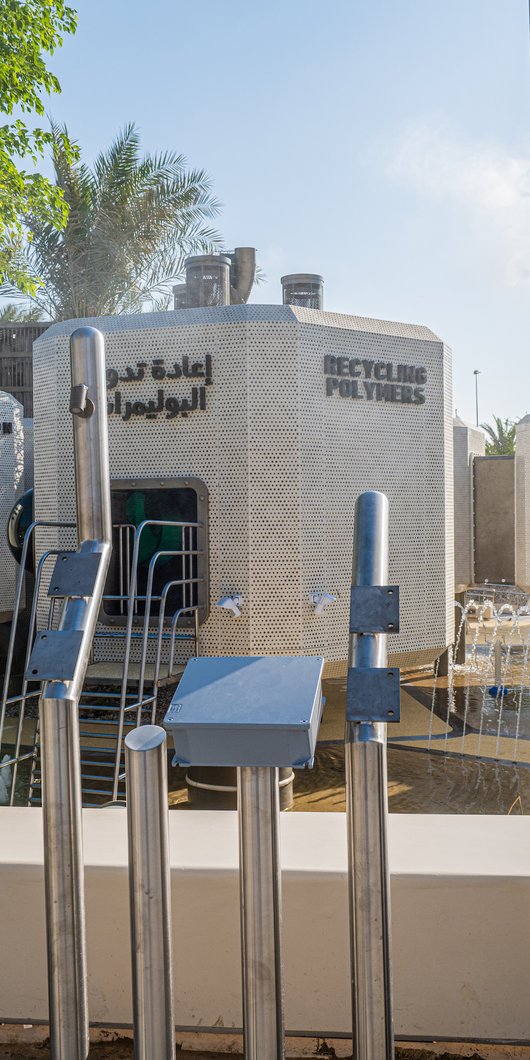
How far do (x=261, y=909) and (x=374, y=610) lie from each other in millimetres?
553

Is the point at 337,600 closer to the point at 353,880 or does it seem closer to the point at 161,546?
the point at 161,546

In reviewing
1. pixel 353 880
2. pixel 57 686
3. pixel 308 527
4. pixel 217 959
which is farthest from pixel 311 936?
pixel 308 527

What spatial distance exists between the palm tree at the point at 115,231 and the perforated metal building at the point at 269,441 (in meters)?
11.5

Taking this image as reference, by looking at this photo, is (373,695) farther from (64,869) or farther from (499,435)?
(499,435)

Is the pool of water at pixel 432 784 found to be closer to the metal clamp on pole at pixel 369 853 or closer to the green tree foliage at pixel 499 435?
the metal clamp on pole at pixel 369 853

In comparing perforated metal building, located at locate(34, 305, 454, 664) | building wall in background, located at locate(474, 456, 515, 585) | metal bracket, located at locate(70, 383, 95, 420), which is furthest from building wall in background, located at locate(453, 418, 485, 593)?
metal bracket, located at locate(70, 383, 95, 420)

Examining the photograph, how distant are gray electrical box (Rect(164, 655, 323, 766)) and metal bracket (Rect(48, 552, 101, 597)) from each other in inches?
15.5

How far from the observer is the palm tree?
1973 cm

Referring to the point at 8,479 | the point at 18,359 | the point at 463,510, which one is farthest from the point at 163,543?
the point at 18,359

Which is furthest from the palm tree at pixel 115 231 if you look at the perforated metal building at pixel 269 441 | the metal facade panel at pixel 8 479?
the perforated metal building at pixel 269 441

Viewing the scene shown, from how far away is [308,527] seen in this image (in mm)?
8305

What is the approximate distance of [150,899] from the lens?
5.44 feet

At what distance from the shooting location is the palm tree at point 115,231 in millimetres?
19734

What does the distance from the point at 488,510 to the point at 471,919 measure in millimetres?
14208
